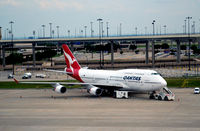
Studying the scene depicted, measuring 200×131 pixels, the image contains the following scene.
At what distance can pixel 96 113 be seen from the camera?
149 feet

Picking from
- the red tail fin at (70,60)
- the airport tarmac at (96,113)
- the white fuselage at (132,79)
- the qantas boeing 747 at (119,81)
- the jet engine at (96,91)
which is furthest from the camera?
the red tail fin at (70,60)

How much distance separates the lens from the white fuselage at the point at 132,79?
56.4 meters

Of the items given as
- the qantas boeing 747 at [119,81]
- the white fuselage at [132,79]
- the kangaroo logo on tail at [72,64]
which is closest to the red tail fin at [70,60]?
the kangaroo logo on tail at [72,64]

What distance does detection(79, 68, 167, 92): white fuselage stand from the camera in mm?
56397

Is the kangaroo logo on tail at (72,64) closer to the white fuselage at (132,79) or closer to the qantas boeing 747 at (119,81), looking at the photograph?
the qantas boeing 747 at (119,81)

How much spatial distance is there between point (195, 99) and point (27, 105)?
26.5 meters

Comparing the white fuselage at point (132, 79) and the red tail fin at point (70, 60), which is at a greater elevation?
the red tail fin at point (70, 60)

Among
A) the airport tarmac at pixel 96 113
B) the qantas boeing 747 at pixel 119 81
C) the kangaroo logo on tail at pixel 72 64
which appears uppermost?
the kangaroo logo on tail at pixel 72 64

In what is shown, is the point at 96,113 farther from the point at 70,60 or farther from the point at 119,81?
the point at 70,60

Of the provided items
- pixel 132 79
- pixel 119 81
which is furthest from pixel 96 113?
pixel 119 81

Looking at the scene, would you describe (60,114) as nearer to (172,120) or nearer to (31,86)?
(172,120)

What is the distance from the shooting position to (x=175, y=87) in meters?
72.6

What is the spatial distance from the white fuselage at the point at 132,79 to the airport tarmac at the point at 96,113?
219 cm

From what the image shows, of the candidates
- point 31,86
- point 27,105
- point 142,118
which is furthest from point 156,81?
point 31,86
